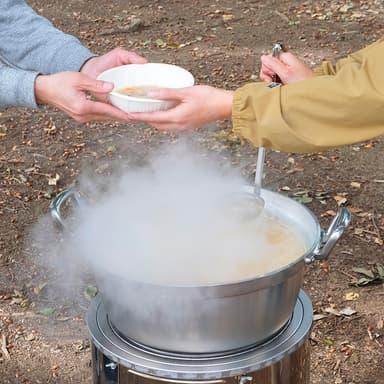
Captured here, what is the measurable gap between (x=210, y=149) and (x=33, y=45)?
5.86 ft

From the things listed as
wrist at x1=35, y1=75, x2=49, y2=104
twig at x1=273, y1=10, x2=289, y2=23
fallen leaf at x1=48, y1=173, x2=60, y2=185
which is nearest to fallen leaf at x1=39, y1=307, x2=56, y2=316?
fallen leaf at x1=48, y1=173, x2=60, y2=185

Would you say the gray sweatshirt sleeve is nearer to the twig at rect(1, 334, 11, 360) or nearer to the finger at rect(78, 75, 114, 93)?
the finger at rect(78, 75, 114, 93)

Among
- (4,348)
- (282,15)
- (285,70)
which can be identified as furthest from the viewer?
(282,15)

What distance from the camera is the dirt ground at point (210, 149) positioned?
2.95 meters

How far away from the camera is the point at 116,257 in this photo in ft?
5.77

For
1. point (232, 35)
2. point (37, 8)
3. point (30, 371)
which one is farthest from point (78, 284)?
point (37, 8)

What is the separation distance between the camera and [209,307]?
5.44ft

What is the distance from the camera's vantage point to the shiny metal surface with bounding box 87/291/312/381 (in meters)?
1.74

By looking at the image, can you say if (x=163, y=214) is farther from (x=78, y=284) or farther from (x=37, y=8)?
(x=37, y=8)

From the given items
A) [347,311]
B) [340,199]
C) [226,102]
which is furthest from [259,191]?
[340,199]

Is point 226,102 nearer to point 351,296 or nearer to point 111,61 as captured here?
point 111,61

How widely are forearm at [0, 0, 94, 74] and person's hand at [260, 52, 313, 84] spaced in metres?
0.61

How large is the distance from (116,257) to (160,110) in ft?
1.36

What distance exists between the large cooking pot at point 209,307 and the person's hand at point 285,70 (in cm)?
48
